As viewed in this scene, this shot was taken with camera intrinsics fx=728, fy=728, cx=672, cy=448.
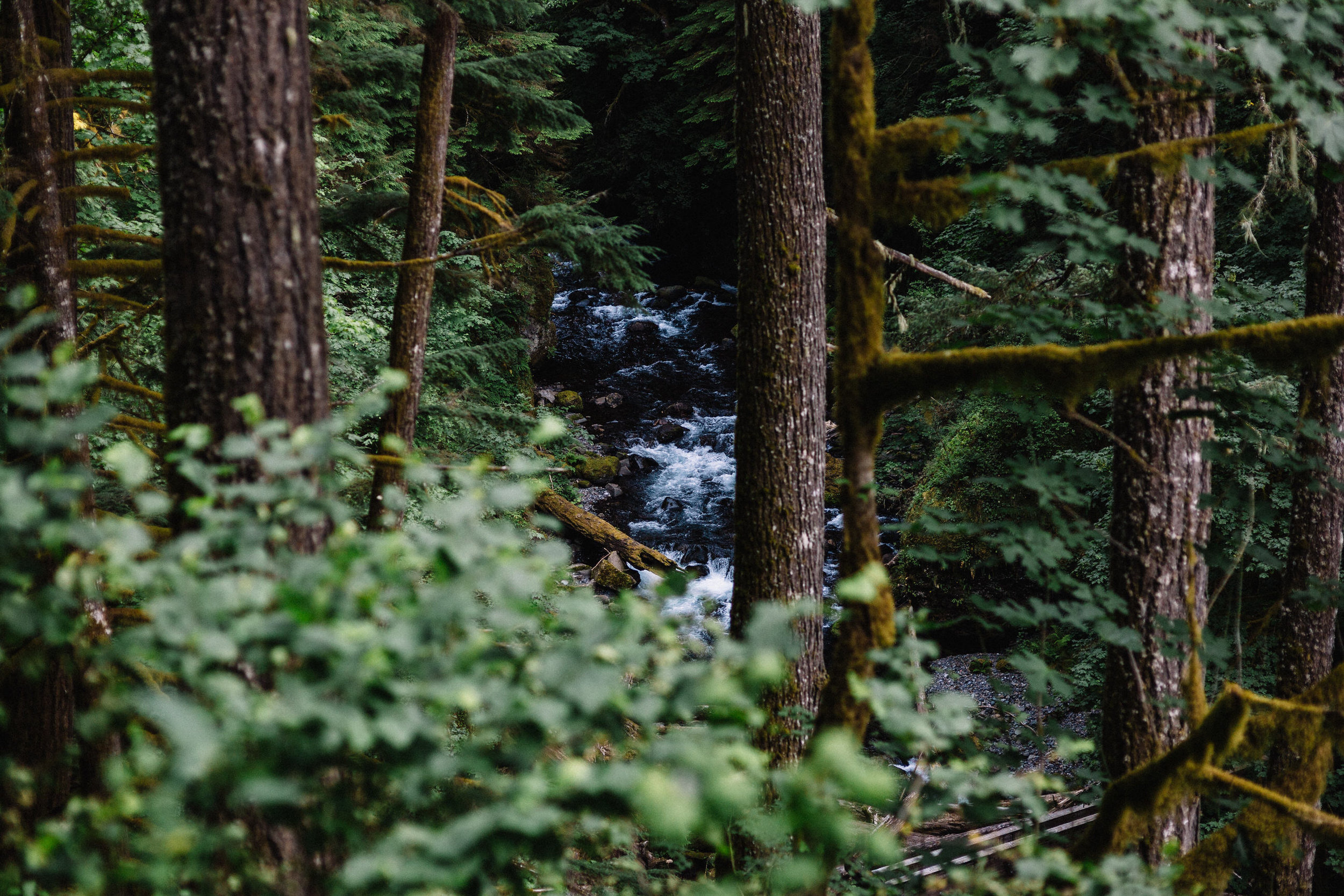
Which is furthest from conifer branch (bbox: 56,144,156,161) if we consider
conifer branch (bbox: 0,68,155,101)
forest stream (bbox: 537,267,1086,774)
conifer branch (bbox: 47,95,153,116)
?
forest stream (bbox: 537,267,1086,774)

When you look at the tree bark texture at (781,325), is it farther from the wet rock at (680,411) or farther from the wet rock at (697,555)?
the wet rock at (680,411)

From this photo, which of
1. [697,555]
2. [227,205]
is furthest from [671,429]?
[227,205]

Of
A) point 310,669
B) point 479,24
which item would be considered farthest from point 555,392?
point 310,669

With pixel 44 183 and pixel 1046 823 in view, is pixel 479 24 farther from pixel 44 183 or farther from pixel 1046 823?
pixel 1046 823

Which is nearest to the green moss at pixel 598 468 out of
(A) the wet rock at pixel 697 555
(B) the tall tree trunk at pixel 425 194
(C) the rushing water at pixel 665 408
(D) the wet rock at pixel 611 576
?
(C) the rushing water at pixel 665 408

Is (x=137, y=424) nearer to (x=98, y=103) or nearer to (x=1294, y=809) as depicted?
(x=98, y=103)

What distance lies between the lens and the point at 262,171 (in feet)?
5.92

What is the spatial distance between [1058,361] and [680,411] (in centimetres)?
1373

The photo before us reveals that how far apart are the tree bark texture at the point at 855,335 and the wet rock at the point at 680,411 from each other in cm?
1359

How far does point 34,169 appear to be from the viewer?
338 centimetres

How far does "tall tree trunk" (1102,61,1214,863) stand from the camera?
288 centimetres

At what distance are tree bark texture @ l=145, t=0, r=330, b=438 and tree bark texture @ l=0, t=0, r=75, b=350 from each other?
7.15 ft

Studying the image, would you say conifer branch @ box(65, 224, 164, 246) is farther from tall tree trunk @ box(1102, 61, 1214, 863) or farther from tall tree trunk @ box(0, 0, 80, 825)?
tall tree trunk @ box(1102, 61, 1214, 863)

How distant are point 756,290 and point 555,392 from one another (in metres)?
12.4
